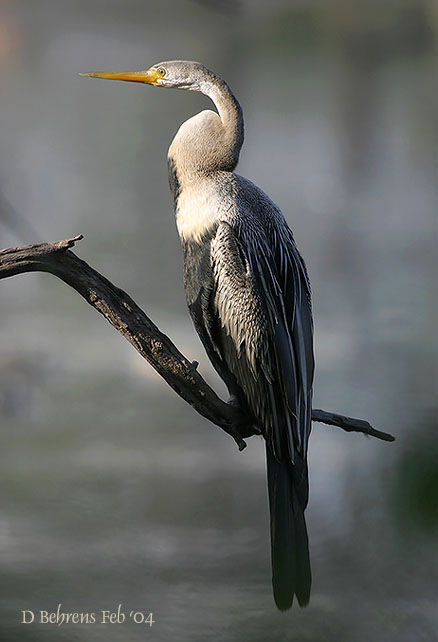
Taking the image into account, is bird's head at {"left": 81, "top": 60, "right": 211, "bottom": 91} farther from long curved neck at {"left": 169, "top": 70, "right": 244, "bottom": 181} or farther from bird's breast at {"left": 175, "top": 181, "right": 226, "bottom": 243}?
bird's breast at {"left": 175, "top": 181, "right": 226, "bottom": 243}

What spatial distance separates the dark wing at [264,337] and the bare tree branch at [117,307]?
96mm

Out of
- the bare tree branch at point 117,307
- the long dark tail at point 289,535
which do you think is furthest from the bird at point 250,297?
the bare tree branch at point 117,307

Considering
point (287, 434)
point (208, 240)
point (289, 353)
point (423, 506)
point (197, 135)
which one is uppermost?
point (197, 135)

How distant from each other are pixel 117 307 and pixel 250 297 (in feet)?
0.80

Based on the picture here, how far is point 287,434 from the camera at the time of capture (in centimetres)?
124

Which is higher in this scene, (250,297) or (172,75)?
(172,75)

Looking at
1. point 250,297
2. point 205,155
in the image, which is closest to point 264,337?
point 250,297

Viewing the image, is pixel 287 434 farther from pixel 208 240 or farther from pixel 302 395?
pixel 208 240

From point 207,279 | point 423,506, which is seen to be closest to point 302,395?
point 207,279

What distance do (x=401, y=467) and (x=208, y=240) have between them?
945 millimetres

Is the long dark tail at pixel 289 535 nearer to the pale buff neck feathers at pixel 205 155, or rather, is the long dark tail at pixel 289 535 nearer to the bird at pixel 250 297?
the bird at pixel 250 297

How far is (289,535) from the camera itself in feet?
4.06

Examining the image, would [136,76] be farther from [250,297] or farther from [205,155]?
[250,297]

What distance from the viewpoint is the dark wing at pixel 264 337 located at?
1.24 meters
